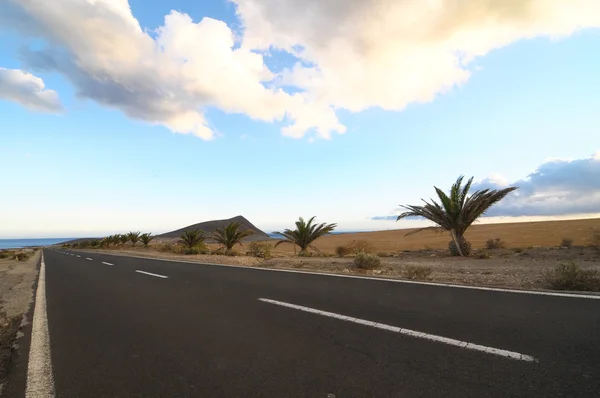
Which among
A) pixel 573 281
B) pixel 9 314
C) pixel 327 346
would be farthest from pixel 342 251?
pixel 327 346

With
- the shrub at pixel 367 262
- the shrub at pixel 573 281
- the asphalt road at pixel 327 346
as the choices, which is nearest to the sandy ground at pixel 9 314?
the asphalt road at pixel 327 346

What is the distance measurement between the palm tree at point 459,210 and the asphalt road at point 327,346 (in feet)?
35.0

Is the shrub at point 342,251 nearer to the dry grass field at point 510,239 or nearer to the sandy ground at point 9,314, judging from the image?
the dry grass field at point 510,239

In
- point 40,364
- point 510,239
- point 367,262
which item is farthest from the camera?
point 510,239

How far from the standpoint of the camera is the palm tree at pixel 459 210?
15.9 meters

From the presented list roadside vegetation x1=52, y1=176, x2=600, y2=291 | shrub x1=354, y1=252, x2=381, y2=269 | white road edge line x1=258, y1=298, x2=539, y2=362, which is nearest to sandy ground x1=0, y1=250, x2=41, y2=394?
white road edge line x1=258, y1=298, x2=539, y2=362

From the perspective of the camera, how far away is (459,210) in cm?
1617

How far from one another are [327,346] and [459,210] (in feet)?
48.8

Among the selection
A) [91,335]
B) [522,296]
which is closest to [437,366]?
[522,296]

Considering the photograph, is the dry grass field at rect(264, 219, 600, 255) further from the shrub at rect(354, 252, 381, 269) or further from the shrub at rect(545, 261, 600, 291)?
the shrub at rect(545, 261, 600, 291)

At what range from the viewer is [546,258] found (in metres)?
12.9

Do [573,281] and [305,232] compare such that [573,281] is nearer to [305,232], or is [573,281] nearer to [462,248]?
[462,248]

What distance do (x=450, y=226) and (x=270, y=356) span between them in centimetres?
1539

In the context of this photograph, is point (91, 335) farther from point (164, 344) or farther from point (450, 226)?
point (450, 226)
